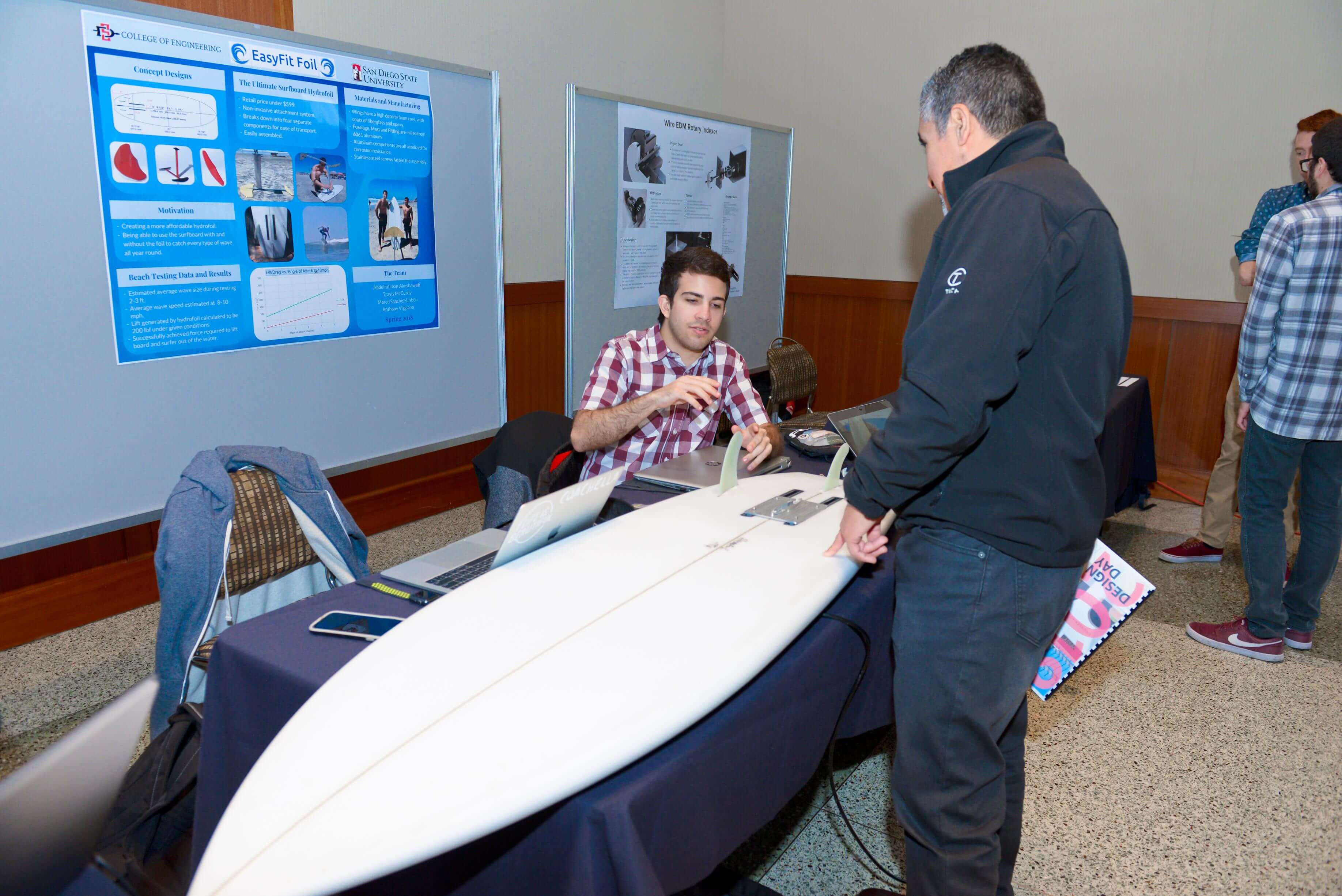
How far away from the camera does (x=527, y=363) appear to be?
14.9ft

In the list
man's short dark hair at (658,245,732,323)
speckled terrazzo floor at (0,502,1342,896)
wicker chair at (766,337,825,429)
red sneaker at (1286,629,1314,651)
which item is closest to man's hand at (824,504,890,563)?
speckled terrazzo floor at (0,502,1342,896)

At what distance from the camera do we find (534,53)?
14.1 feet

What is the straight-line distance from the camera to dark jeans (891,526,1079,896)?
1226 mm

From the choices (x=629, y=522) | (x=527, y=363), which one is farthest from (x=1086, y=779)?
(x=527, y=363)

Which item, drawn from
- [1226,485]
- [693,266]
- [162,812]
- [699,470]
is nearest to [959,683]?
[699,470]

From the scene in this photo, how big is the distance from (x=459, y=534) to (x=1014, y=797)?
280 centimetres

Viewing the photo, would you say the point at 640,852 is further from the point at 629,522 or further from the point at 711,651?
the point at 629,522

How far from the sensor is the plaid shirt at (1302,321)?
94.0 inches

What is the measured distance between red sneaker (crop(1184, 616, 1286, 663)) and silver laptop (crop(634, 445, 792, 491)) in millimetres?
1712

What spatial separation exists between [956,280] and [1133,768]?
1682 mm

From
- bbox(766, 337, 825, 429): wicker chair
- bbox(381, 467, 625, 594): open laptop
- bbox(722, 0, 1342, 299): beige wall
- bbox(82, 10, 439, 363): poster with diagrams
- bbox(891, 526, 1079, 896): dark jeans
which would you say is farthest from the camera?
bbox(722, 0, 1342, 299): beige wall

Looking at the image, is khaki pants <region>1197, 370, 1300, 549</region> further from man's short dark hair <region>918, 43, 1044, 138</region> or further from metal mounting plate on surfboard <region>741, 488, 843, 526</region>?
man's short dark hair <region>918, 43, 1044, 138</region>

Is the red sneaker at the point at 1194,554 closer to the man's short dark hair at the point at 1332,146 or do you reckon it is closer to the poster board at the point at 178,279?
the man's short dark hair at the point at 1332,146

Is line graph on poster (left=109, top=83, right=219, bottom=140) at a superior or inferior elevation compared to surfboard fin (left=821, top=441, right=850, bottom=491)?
superior
